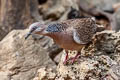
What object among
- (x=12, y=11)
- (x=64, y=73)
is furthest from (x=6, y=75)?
(x=12, y=11)

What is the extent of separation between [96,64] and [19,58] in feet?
5.31

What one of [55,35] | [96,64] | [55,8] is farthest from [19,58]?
[55,8]

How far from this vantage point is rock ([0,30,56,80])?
464cm

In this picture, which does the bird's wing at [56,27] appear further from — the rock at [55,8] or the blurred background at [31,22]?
the rock at [55,8]

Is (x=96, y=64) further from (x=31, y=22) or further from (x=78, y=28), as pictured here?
(x=31, y=22)

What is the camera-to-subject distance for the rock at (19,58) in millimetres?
4645

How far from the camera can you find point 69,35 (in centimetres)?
398

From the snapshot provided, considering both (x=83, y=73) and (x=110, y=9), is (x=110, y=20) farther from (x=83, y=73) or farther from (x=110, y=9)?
(x=83, y=73)

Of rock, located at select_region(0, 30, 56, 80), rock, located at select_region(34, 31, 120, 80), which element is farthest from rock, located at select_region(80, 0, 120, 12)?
rock, located at select_region(34, 31, 120, 80)

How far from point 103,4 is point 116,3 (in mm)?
549

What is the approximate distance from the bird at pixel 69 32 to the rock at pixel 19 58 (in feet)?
2.75

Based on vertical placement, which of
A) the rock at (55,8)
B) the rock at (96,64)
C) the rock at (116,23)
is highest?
the rock at (96,64)

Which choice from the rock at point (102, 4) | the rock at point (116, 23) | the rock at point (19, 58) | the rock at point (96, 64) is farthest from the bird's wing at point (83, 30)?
the rock at point (102, 4)

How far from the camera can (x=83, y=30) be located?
422 centimetres
